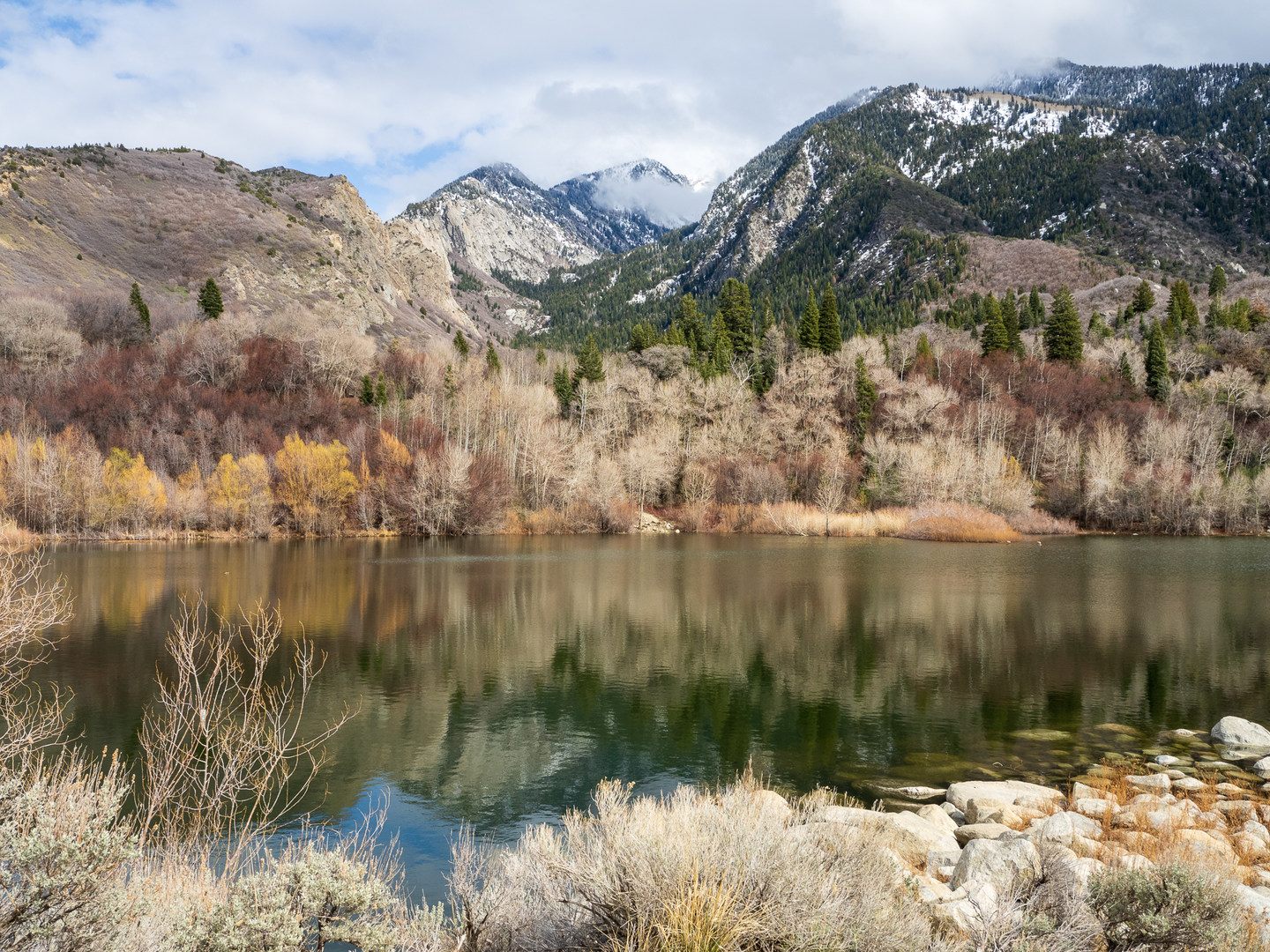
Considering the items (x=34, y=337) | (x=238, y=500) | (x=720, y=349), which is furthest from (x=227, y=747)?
(x=34, y=337)

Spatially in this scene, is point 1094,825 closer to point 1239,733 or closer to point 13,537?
point 1239,733

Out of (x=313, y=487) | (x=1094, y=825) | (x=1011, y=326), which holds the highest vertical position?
(x=1011, y=326)

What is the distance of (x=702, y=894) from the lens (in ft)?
18.4

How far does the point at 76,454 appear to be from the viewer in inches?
2635

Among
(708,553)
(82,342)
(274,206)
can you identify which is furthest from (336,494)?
(274,206)

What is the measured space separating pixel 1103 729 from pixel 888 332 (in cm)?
11057

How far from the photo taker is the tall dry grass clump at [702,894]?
573 centimetres

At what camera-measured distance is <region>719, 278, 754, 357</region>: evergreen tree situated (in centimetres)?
10669

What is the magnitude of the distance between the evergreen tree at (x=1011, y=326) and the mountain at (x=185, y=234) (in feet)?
344

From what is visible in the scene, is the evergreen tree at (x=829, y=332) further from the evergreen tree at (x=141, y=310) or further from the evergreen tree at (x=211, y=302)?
the evergreen tree at (x=141, y=310)

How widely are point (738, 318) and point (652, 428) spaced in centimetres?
2758

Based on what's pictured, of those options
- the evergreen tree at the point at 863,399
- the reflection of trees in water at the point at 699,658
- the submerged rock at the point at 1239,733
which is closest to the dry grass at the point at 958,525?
the reflection of trees in water at the point at 699,658

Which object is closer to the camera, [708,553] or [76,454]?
[708,553]

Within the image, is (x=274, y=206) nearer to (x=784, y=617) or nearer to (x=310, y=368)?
(x=310, y=368)
